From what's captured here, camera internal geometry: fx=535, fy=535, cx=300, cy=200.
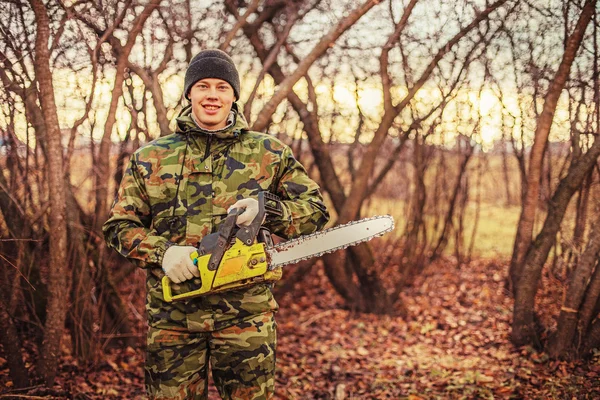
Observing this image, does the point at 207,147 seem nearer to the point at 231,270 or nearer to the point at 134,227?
the point at 134,227

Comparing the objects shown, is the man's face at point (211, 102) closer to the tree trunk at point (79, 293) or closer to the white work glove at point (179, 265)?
the white work glove at point (179, 265)

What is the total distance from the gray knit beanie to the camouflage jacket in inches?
7.7

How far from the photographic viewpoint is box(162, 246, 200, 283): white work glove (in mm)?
2279

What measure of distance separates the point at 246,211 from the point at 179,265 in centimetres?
37

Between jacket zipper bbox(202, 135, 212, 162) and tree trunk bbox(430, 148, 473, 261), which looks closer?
jacket zipper bbox(202, 135, 212, 162)

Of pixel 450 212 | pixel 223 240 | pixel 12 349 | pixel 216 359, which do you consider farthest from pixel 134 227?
pixel 450 212

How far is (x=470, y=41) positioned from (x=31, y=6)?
11.5 ft

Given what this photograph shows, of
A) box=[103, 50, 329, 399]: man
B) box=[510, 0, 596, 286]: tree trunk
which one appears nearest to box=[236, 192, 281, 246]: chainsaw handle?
box=[103, 50, 329, 399]: man

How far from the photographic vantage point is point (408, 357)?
4840 mm

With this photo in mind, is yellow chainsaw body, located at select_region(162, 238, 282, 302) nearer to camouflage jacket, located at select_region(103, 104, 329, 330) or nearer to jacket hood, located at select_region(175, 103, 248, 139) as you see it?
camouflage jacket, located at select_region(103, 104, 329, 330)

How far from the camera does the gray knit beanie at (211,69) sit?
8.46ft

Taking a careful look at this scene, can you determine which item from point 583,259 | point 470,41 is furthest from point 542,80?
point 583,259

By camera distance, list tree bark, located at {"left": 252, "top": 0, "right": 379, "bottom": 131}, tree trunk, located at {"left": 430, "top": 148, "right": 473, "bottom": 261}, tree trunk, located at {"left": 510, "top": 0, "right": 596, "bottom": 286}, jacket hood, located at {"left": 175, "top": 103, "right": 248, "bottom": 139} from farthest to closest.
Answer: tree trunk, located at {"left": 430, "top": 148, "right": 473, "bottom": 261} < tree bark, located at {"left": 252, "top": 0, "right": 379, "bottom": 131} < tree trunk, located at {"left": 510, "top": 0, "right": 596, "bottom": 286} < jacket hood, located at {"left": 175, "top": 103, "right": 248, "bottom": 139}

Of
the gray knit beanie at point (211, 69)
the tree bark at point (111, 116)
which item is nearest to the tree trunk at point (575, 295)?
the gray knit beanie at point (211, 69)
